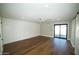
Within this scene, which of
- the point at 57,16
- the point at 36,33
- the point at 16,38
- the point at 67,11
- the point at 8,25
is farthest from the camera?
the point at 36,33

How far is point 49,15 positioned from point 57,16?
0.95 feet

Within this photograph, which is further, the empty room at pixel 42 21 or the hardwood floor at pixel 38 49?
the hardwood floor at pixel 38 49

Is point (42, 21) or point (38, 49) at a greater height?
point (42, 21)

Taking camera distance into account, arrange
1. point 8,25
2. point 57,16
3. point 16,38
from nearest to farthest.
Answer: point 57,16, point 8,25, point 16,38

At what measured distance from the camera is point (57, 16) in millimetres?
2424

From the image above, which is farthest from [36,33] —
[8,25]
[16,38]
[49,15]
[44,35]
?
[49,15]

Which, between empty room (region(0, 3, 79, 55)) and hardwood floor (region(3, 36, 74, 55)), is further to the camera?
hardwood floor (region(3, 36, 74, 55))

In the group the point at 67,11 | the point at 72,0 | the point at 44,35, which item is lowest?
the point at 44,35

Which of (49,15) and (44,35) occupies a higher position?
(49,15)

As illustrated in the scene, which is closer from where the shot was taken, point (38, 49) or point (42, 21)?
point (38, 49)
